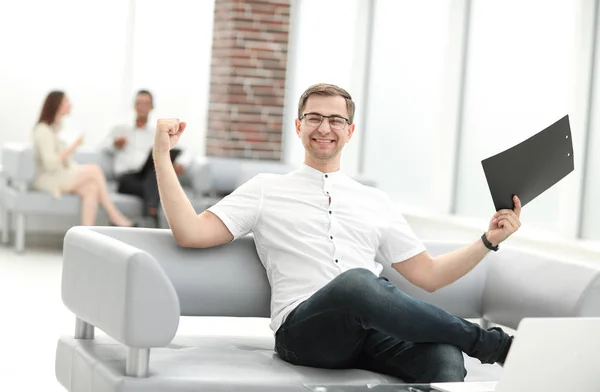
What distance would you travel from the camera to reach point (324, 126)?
3303 mm

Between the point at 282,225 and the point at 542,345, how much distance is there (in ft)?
4.00

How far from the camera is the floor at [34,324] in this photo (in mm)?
4363

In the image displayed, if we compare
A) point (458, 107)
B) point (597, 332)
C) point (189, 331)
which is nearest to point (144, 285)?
point (597, 332)

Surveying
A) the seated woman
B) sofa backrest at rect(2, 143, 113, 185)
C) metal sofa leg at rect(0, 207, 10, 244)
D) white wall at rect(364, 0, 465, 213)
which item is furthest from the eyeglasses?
metal sofa leg at rect(0, 207, 10, 244)

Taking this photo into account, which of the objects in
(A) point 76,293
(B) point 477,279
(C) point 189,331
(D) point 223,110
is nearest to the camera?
(A) point 76,293

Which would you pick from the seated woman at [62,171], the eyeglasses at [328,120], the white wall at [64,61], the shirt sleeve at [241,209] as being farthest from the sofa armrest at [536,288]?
the white wall at [64,61]

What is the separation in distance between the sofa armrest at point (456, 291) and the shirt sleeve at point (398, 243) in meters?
0.15

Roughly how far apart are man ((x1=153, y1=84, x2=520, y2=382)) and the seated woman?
5101mm

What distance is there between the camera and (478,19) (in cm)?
771

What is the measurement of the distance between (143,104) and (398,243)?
5.80 meters

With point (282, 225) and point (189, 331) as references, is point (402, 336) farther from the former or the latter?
point (189, 331)

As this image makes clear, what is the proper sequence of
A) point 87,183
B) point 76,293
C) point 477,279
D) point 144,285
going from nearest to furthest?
1. point 144,285
2. point 76,293
3. point 477,279
4. point 87,183

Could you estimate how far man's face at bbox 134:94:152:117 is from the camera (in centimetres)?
883

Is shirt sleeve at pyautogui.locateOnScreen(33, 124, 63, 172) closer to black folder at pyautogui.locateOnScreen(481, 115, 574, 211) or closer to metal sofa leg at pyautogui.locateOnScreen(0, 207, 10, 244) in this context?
metal sofa leg at pyautogui.locateOnScreen(0, 207, 10, 244)
